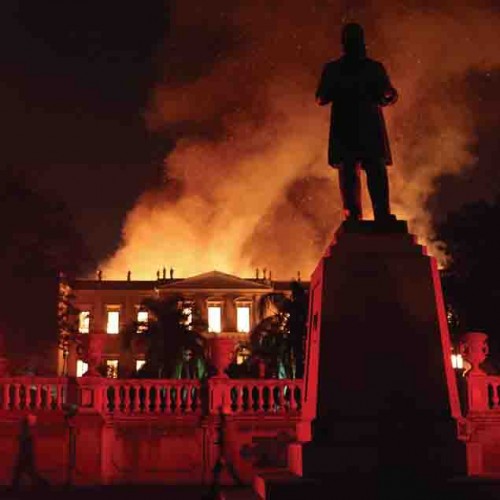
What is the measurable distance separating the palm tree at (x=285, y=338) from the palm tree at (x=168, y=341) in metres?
2.96

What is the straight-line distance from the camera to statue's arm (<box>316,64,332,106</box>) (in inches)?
396

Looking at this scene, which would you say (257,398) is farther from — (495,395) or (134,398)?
(495,395)

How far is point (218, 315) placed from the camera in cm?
7638

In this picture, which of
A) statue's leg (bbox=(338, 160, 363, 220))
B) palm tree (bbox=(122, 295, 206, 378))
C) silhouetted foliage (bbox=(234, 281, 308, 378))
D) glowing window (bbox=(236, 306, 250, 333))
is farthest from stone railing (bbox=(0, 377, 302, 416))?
glowing window (bbox=(236, 306, 250, 333))

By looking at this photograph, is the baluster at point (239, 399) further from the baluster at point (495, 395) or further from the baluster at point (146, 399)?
the baluster at point (495, 395)

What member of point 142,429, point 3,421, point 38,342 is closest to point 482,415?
point 142,429

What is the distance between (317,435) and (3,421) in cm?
925

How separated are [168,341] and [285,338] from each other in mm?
6101

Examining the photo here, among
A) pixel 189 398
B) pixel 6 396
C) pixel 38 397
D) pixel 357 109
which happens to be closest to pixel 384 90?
pixel 357 109

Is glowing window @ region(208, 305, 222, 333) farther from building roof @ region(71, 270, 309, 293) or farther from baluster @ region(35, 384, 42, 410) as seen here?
baluster @ region(35, 384, 42, 410)

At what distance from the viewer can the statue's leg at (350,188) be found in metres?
9.92

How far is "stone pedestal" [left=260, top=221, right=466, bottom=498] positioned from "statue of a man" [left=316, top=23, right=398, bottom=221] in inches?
18.3

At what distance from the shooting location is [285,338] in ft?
121

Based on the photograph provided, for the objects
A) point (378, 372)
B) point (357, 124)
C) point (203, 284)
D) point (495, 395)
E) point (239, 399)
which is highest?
point (203, 284)
